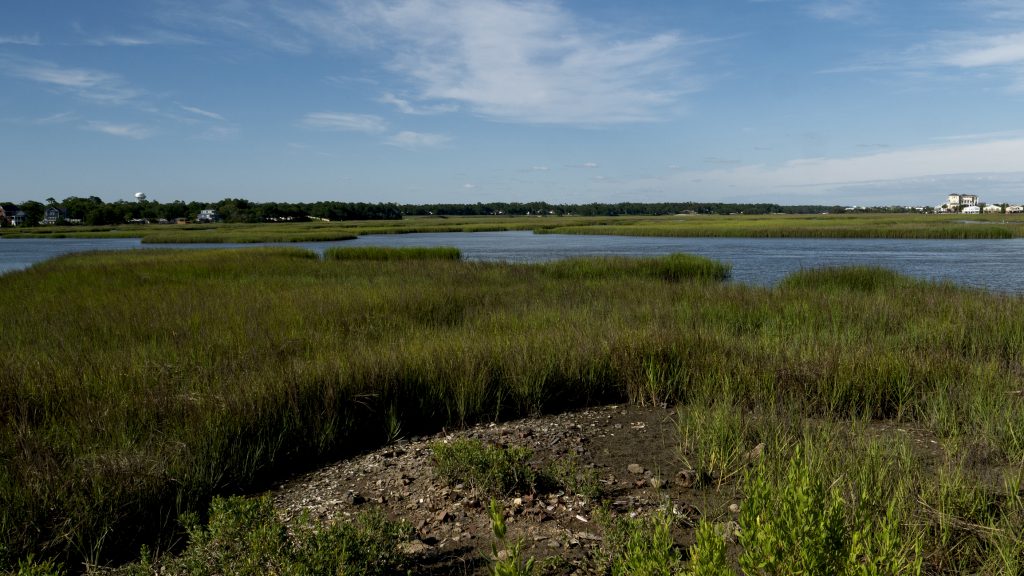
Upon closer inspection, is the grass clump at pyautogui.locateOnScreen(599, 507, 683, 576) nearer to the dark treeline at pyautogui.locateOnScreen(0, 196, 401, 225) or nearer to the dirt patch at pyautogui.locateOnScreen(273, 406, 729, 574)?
the dirt patch at pyautogui.locateOnScreen(273, 406, 729, 574)

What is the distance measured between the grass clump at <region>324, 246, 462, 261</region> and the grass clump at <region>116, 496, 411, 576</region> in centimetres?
2610

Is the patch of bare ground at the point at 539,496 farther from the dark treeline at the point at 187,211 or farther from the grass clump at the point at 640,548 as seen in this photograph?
the dark treeline at the point at 187,211

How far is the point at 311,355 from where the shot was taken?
9.26 m

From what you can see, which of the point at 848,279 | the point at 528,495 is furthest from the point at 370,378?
the point at 848,279

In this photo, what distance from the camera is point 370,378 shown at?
7547 millimetres

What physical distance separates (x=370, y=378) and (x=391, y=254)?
24.4 meters

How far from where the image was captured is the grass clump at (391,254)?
3094cm

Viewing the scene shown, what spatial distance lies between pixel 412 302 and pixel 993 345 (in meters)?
9.90

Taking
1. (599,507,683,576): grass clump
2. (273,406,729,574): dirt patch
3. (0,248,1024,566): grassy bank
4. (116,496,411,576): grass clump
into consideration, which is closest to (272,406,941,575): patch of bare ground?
(273,406,729,574): dirt patch

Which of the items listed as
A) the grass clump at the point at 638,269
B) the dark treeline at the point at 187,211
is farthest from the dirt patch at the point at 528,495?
the dark treeline at the point at 187,211

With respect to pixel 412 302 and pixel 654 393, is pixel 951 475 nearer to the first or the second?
pixel 654 393

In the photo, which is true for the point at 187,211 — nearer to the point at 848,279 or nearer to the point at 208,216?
the point at 208,216

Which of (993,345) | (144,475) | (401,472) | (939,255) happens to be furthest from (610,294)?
(939,255)

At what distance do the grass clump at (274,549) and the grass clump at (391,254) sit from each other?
85.6 ft
